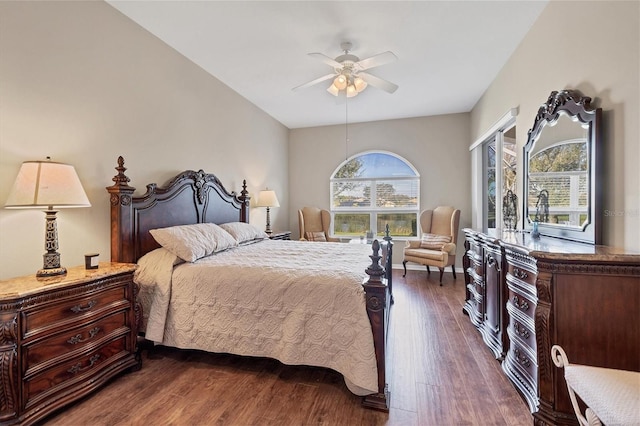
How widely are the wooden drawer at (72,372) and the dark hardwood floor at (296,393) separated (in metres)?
0.16

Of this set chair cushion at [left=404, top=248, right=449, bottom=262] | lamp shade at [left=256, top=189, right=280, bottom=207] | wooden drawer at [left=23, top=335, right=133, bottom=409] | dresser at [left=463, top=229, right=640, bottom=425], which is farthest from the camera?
lamp shade at [left=256, top=189, right=280, bottom=207]

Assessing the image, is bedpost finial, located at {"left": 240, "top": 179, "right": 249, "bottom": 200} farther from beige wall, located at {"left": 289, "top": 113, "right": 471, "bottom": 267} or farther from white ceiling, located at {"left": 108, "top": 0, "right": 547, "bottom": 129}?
beige wall, located at {"left": 289, "top": 113, "right": 471, "bottom": 267}

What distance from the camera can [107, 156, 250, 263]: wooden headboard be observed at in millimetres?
2408

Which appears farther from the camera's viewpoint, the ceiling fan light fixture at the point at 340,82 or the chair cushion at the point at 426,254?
the chair cushion at the point at 426,254

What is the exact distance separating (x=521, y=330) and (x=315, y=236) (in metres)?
3.76

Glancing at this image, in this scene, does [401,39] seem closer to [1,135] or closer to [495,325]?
[495,325]

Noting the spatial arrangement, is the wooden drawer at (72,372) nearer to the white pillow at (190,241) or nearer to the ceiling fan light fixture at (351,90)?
the white pillow at (190,241)

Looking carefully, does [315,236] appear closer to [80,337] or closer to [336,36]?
[336,36]

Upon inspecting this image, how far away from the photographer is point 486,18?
2.57 metres

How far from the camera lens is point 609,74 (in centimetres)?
177

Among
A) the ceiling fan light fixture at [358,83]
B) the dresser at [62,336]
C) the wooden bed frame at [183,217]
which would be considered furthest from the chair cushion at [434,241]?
the dresser at [62,336]

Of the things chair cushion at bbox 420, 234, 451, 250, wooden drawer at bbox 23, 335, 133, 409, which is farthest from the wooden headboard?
chair cushion at bbox 420, 234, 451, 250

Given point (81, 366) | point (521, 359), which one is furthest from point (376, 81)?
point (81, 366)

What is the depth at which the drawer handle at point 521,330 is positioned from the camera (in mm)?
1862
